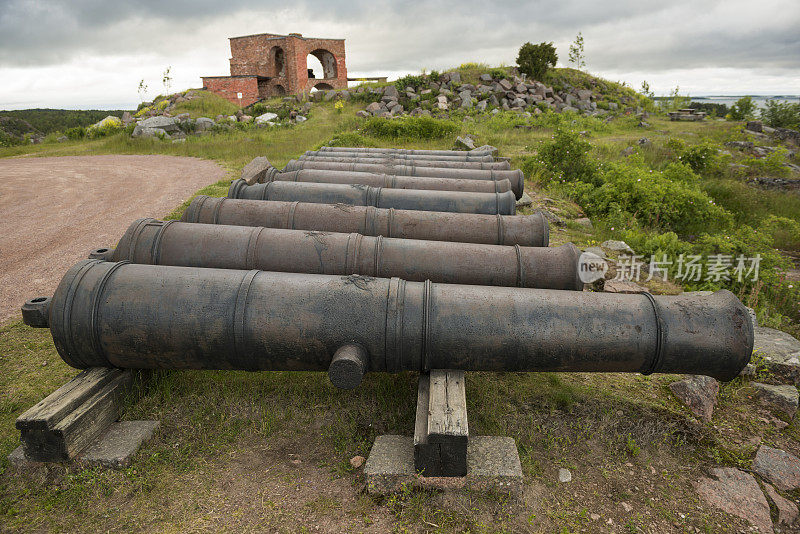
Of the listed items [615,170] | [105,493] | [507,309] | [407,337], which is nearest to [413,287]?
[407,337]

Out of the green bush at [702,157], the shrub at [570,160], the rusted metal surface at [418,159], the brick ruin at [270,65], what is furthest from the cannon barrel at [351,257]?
the brick ruin at [270,65]

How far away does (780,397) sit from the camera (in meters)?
4.05

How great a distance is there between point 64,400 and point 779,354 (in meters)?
6.72

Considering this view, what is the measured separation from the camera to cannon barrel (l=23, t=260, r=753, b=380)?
3.10m

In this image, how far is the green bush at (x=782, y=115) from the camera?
26281mm

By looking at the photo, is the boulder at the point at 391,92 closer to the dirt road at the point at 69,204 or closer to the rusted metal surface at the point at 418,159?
the dirt road at the point at 69,204

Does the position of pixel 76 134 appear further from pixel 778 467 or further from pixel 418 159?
pixel 778 467

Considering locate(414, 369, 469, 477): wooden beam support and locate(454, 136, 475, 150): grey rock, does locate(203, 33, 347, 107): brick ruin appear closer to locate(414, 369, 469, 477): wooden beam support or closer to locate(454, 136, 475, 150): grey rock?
locate(454, 136, 475, 150): grey rock

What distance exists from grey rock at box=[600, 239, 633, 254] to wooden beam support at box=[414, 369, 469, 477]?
19.6 ft

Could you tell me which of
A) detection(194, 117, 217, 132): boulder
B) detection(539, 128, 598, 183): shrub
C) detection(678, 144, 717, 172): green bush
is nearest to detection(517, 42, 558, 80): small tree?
detection(678, 144, 717, 172): green bush

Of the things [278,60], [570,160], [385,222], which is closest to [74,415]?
[385,222]

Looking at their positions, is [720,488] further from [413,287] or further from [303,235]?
[303,235]

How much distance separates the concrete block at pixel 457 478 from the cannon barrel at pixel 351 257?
1.58 metres

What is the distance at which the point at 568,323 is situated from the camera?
3.12 m
